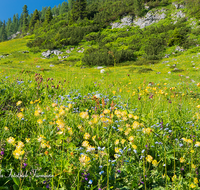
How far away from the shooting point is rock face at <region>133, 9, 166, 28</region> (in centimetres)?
4374

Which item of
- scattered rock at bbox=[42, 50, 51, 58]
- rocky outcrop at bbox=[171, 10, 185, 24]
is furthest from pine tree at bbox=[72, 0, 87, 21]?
rocky outcrop at bbox=[171, 10, 185, 24]

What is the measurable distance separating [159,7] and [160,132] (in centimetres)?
5757

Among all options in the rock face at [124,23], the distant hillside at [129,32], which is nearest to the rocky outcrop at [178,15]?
the distant hillside at [129,32]

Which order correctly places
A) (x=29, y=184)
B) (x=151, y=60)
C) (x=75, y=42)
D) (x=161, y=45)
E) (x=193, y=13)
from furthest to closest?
(x=75, y=42), (x=193, y=13), (x=161, y=45), (x=151, y=60), (x=29, y=184)

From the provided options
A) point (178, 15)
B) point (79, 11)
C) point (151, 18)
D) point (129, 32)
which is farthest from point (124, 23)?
point (79, 11)

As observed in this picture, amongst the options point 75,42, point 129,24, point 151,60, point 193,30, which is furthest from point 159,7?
point 151,60

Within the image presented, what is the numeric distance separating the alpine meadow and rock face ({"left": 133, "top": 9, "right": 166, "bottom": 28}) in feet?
0.98

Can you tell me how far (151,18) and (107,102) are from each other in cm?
4964

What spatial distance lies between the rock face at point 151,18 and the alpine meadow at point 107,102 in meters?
0.30

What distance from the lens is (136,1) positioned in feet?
157

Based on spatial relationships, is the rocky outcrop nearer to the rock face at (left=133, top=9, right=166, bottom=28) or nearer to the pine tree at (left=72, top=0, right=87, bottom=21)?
the rock face at (left=133, top=9, right=166, bottom=28)

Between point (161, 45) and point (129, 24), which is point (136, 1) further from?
point (161, 45)

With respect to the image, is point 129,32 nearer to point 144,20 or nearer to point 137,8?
point 144,20

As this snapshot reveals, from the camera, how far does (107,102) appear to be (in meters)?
3.36
